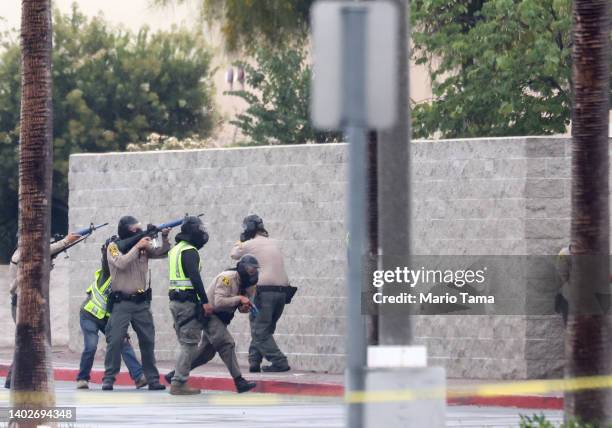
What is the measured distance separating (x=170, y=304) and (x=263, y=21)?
52.3 ft

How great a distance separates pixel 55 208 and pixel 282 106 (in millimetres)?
6652

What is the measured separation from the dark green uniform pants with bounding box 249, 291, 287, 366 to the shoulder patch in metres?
2.44

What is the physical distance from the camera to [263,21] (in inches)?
1297

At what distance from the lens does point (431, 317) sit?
766 inches

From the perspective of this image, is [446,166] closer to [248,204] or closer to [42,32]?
[248,204]

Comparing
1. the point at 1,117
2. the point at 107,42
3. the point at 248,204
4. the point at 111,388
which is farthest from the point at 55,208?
the point at 111,388

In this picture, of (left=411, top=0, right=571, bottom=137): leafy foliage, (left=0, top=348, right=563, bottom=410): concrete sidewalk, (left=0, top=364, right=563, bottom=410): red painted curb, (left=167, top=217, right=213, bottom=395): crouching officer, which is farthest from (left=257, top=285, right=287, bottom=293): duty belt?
(left=411, top=0, right=571, bottom=137): leafy foliage

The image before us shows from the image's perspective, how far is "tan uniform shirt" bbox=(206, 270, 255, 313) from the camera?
58.4ft

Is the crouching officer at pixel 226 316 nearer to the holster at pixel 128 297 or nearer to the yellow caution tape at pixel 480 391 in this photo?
the holster at pixel 128 297

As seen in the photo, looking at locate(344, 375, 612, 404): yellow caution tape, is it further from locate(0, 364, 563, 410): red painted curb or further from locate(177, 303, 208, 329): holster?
locate(177, 303, 208, 329): holster

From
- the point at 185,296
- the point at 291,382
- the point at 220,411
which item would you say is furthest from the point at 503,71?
the point at 220,411

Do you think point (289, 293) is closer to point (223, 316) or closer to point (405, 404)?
point (223, 316)

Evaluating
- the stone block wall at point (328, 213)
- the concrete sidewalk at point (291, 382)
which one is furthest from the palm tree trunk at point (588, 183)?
the stone block wall at point (328, 213)

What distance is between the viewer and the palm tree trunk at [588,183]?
11.0 meters
